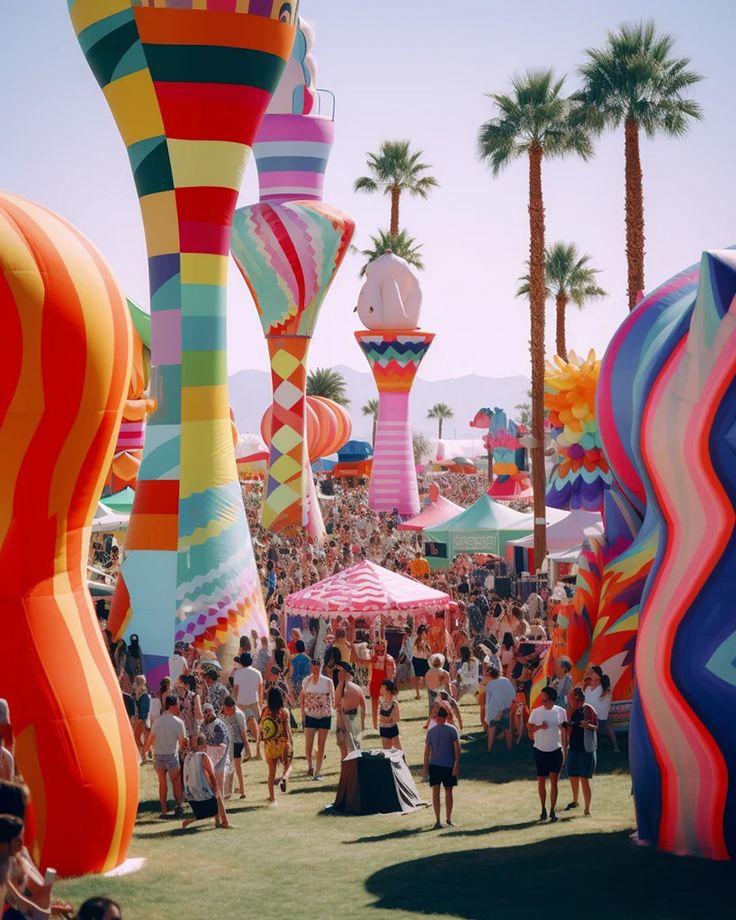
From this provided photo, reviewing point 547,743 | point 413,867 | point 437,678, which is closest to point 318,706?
point 437,678

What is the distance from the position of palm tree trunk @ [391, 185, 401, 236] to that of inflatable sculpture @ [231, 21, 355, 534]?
2562 centimetres

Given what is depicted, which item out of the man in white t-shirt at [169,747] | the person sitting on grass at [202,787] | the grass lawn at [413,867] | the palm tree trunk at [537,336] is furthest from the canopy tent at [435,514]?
the person sitting on grass at [202,787]

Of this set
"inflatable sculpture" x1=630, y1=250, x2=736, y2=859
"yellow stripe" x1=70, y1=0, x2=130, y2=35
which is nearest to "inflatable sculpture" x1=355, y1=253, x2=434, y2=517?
"yellow stripe" x1=70, y1=0, x2=130, y2=35

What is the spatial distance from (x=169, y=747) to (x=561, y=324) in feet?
111

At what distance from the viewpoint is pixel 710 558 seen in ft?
32.9

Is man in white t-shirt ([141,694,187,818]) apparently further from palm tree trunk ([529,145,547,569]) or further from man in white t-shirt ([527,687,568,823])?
palm tree trunk ([529,145,547,569])

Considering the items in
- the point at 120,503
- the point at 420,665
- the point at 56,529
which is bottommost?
the point at 420,665

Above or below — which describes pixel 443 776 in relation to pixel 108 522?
below

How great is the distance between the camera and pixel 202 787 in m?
11.3

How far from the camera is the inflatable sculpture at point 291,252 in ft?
94.4

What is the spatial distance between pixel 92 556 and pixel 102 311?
2301cm

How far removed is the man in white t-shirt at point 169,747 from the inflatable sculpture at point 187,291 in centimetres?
493

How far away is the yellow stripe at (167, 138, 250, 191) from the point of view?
675 inches

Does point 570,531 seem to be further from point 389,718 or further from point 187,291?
point 389,718
